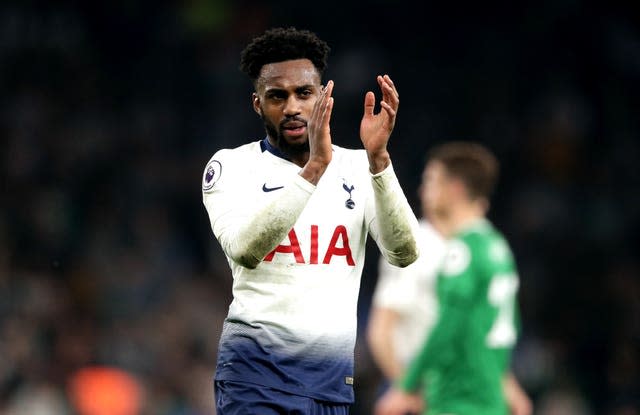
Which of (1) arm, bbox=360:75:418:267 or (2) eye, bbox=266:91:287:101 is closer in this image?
(1) arm, bbox=360:75:418:267

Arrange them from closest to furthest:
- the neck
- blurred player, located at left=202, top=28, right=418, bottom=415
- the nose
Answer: blurred player, located at left=202, top=28, right=418, bottom=415
the nose
the neck

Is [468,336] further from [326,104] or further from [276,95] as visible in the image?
[326,104]

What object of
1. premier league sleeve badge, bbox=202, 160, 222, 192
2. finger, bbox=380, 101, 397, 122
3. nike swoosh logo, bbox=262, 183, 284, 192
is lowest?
nike swoosh logo, bbox=262, 183, 284, 192

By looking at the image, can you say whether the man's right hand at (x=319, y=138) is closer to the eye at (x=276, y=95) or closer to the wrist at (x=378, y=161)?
the wrist at (x=378, y=161)

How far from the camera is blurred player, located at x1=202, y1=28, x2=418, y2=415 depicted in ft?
13.6

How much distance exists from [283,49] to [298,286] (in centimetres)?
86

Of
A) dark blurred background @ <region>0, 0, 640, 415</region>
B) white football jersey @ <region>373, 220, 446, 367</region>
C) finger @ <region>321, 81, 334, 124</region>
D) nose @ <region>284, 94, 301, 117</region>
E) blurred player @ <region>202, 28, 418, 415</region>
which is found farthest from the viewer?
dark blurred background @ <region>0, 0, 640, 415</region>

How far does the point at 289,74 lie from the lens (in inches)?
170

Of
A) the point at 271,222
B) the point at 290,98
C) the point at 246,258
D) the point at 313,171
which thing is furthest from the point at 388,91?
the point at 246,258

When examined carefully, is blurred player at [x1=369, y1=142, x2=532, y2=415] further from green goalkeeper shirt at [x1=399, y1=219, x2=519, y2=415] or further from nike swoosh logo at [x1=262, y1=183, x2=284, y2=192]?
nike swoosh logo at [x1=262, y1=183, x2=284, y2=192]

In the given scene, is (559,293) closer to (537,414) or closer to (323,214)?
(537,414)

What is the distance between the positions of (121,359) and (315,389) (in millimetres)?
6538

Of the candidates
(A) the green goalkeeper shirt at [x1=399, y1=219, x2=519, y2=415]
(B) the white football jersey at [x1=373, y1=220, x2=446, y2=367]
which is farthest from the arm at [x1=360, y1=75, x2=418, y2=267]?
(B) the white football jersey at [x1=373, y1=220, x2=446, y2=367]

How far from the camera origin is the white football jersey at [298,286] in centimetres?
422
